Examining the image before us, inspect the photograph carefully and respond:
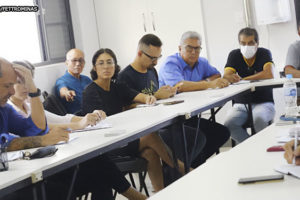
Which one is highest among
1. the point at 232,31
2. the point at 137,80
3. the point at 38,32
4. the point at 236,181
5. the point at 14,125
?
the point at 38,32

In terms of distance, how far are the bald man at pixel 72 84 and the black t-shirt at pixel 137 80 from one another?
121cm

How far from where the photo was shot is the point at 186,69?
511 centimetres

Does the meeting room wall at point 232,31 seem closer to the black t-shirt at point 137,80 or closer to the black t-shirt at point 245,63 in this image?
the black t-shirt at point 245,63

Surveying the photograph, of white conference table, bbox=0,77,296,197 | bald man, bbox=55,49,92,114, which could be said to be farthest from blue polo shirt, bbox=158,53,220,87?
bald man, bbox=55,49,92,114

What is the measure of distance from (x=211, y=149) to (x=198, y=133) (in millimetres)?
347

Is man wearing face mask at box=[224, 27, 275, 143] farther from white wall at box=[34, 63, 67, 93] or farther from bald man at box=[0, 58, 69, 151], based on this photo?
bald man at box=[0, 58, 69, 151]

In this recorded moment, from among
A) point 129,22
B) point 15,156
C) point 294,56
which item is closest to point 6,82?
point 15,156

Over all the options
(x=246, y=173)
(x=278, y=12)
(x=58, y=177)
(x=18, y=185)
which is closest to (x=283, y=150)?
(x=246, y=173)

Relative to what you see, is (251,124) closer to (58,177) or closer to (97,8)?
(58,177)

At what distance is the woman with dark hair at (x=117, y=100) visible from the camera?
3.68 metres

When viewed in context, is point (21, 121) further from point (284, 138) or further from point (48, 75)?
point (48, 75)

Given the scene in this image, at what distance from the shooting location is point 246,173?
179 centimetres

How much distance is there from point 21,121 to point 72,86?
2.77 m

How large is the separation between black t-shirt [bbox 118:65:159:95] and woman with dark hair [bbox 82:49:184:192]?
0.26ft
